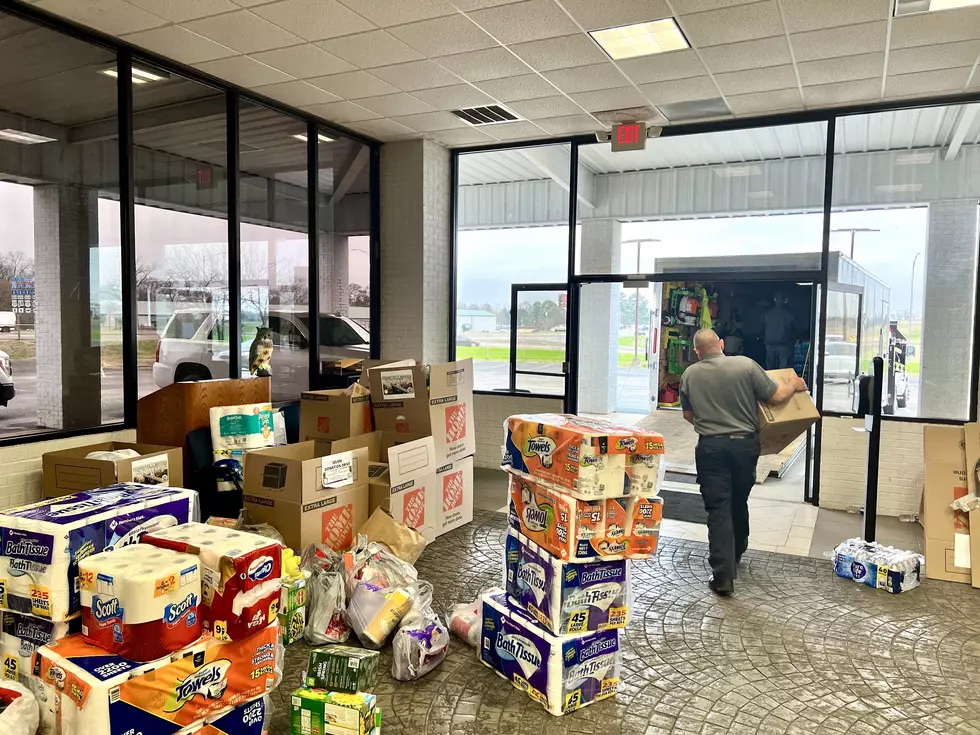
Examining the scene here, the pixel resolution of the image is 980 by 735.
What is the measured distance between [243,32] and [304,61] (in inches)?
20.3

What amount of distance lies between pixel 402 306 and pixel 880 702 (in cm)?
500

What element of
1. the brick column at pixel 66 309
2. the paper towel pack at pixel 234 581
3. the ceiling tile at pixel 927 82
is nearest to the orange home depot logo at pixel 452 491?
the brick column at pixel 66 309

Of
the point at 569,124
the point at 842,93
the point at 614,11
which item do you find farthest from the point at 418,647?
the point at 842,93

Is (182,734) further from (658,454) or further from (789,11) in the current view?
(789,11)

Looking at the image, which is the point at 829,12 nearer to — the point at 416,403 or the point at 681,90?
the point at 681,90

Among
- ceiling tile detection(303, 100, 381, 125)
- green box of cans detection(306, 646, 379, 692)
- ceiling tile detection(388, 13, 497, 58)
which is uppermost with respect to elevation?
ceiling tile detection(303, 100, 381, 125)

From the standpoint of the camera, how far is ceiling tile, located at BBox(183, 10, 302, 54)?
390 cm

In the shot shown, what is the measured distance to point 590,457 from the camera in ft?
8.50

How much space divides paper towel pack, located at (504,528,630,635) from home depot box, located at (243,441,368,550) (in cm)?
131

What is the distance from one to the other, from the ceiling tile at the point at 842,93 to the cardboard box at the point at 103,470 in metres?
4.80

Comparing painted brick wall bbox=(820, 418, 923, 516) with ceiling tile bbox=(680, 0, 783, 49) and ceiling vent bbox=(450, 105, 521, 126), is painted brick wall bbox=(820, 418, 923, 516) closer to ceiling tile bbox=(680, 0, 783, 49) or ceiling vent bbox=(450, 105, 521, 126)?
ceiling tile bbox=(680, 0, 783, 49)

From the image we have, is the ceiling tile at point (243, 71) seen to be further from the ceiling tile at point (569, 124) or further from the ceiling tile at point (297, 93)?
the ceiling tile at point (569, 124)

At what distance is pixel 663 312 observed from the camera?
6289 millimetres

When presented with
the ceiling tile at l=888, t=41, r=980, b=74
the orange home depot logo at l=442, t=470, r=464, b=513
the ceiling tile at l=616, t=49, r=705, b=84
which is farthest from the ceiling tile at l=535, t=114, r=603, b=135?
the orange home depot logo at l=442, t=470, r=464, b=513
